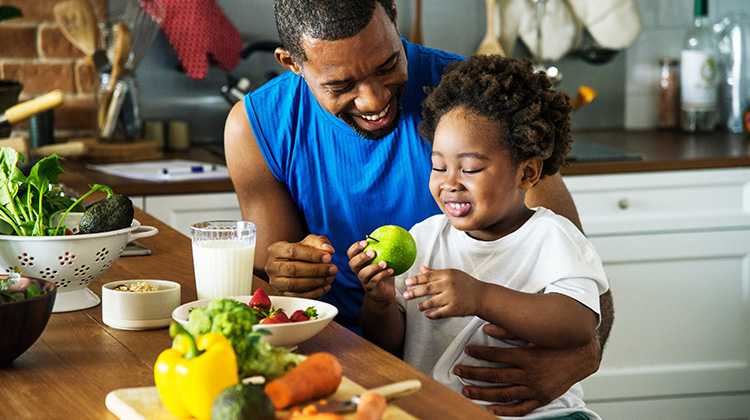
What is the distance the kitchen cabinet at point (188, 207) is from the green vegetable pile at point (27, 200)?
1.14 metres

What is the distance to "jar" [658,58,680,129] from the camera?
3.27 metres

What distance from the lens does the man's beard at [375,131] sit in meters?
1.60

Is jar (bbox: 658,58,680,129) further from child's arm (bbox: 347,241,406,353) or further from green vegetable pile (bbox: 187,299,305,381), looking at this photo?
green vegetable pile (bbox: 187,299,305,381)

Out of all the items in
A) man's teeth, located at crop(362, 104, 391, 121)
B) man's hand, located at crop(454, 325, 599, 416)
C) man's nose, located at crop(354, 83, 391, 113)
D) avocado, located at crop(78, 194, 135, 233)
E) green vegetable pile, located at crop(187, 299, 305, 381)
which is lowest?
man's hand, located at crop(454, 325, 599, 416)

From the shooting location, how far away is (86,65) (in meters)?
2.89

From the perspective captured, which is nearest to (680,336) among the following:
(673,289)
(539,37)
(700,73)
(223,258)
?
(673,289)

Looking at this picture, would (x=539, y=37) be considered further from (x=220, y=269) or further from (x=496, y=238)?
(x=220, y=269)

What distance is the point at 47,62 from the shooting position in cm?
286

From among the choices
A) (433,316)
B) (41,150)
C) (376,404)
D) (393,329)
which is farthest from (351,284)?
(41,150)

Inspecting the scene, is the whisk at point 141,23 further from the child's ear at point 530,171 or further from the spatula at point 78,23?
the child's ear at point 530,171

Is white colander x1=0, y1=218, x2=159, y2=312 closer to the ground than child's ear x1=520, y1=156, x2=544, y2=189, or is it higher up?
closer to the ground

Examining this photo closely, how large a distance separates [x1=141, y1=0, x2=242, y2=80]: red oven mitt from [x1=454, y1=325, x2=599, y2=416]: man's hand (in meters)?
1.83

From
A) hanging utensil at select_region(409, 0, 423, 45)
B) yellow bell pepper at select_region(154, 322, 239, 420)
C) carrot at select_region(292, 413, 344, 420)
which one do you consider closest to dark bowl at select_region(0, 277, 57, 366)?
yellow bell pepper at select_region(154, 322, 239, 420)

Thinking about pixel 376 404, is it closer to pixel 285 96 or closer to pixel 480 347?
pixel 480 347
